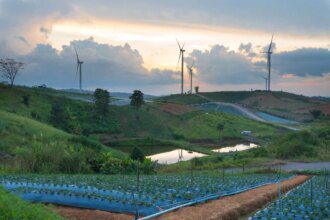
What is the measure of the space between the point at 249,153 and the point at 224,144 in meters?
21.2

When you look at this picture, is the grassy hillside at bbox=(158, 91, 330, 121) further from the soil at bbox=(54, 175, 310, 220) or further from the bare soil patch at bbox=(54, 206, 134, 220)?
the bare soil patch at bbox=(54, 206, 134, 220)

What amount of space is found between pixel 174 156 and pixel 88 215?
3987cm

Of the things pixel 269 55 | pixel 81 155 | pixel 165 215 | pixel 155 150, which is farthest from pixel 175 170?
pixel 269 55

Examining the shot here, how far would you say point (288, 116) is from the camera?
10144 centimetres

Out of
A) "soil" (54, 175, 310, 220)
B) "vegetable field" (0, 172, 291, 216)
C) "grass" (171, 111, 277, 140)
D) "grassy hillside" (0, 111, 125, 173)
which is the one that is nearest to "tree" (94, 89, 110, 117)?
"grass" (171, 111, 277, 140)

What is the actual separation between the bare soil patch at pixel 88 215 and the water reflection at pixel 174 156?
34.4 m

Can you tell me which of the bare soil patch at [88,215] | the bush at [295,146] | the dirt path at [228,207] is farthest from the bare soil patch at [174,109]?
the bare soil patch at [88,215]

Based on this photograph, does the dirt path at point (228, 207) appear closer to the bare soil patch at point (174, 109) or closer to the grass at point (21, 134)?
the grass at point (21, 134)

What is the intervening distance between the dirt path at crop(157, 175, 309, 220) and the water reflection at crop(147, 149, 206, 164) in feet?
102

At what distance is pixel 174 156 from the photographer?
175 ft

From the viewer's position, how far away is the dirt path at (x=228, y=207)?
43.6 feet

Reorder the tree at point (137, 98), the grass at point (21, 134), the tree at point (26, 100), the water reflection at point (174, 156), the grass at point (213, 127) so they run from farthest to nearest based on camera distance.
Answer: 1. the tree at point (137, 98)
2. the grass at point (213, 127)
3. the tree at point (26, 100)
4. the water reflection at point (174, 156)
5. the grass at point (21, 134)

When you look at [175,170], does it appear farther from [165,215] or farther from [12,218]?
[12,218]

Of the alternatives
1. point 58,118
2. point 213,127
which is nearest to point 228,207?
point 58,118
